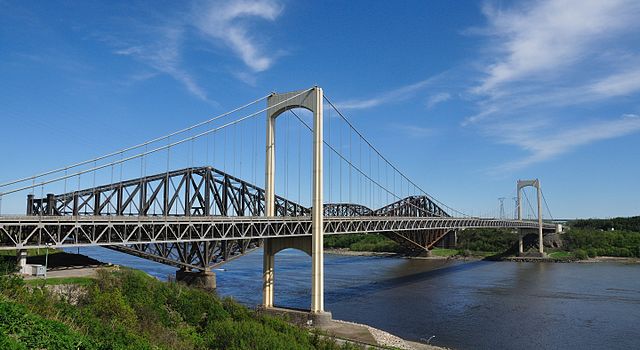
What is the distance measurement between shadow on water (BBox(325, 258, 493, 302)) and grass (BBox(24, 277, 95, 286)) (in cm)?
2698

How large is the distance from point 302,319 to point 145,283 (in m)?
11.5

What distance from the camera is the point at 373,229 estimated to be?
152ft

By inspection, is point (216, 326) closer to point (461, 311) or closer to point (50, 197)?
point (50, 197)

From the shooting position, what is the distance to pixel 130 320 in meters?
20.2

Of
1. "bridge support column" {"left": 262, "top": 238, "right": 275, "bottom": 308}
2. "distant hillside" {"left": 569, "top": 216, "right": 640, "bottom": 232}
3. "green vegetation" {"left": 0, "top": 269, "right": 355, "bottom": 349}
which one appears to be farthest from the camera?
"distant hillside" {"left": 569, "top": 216, "right": 640, "bottom": 232}

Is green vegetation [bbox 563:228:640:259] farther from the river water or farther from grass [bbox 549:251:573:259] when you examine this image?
the river water

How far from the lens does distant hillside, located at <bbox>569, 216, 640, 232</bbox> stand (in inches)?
5417

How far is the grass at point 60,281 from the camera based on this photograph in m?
21.5

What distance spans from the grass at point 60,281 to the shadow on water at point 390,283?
88.5 ft

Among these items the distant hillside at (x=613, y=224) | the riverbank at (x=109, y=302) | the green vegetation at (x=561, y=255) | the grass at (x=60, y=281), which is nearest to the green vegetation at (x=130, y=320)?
the riverbank at (x=109, y=302)

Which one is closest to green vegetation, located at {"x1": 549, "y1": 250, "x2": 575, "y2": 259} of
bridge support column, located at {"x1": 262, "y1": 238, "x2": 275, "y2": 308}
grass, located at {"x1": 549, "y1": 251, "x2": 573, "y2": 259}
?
grass, located at {"x1": 549, "y1": 251, "x2": 573, "y2": 259}

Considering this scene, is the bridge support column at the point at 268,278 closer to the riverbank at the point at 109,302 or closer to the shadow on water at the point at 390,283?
the riverbank at the point at 109,302

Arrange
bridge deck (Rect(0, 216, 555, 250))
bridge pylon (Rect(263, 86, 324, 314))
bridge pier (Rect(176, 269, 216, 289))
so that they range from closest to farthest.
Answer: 1. bridge deck (Rect(0, 216, 555, 250))
2. bridge pylon (Rect(263, 86, 324, 314))
3. bridge pier (Rect(176, 269, 216, 289))

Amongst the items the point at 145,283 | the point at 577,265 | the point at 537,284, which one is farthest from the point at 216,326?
the point at 577,265
